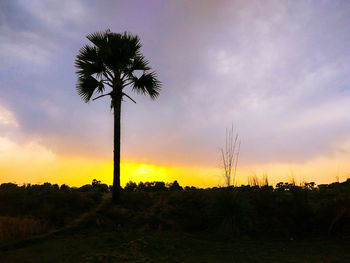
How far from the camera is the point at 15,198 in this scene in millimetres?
15484

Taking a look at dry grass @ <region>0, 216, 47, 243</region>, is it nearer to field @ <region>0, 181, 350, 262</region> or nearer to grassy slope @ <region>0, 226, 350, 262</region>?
field @ <region>0, 181, 350, 262</region>

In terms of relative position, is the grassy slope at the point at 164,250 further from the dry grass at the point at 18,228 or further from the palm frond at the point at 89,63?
the palm frond at the point at 89,63

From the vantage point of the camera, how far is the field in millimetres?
8906

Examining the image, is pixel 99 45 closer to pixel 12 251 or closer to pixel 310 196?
pixel 12 251

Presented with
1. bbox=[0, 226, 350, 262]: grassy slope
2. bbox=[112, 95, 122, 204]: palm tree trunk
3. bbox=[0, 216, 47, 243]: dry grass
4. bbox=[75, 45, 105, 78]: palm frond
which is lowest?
bbox=[0, 226, 350, 262]: grassy slope

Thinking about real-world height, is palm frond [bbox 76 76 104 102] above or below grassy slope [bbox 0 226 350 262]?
above

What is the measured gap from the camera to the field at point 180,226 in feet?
29.2

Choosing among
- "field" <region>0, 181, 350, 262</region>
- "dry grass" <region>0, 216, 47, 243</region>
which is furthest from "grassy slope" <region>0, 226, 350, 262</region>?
"dry grass" <region>0, 216, 47, 243</region>

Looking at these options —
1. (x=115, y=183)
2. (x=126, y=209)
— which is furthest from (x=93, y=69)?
(x=126, y=209)

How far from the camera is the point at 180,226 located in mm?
12727

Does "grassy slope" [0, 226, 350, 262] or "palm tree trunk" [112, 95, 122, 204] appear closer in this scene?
"grassy slope" [0, 226, 350, 262]

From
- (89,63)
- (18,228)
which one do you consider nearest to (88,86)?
(89,63)

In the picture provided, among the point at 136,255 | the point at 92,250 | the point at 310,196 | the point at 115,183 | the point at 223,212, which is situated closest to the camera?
the point at 136,255

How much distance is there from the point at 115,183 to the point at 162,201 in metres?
2.46
